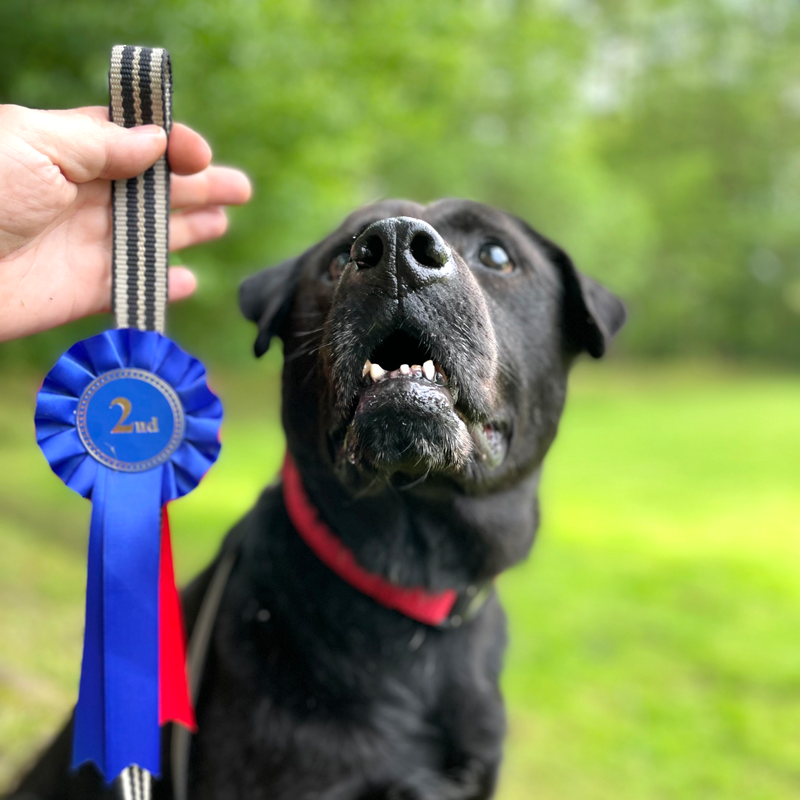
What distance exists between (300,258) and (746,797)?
3068 millimetres

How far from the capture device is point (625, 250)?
26438mm

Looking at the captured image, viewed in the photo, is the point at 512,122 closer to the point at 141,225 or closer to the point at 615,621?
the point at 615,621

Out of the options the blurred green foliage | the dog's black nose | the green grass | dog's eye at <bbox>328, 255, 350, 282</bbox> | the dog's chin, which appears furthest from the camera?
the blurred green foliage

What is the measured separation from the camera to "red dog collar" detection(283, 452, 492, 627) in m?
1.98

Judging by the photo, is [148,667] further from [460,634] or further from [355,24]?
[355,24]

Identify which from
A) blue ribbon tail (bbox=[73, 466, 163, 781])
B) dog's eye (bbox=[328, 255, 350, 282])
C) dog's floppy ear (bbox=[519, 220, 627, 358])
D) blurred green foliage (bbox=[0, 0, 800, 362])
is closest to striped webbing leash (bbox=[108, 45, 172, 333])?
blue ribbon tail (bbox=[73, 466, 163, 781])

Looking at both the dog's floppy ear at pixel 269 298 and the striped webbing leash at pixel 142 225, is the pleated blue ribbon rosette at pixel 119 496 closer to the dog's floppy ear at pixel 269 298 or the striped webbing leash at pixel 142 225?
the striped webbing leash at pixel 142 225

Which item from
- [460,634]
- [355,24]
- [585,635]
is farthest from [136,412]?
[355,24]

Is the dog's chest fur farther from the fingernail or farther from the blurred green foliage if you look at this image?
the blurred green foliage

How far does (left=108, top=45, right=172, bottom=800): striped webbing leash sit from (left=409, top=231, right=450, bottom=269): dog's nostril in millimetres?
601

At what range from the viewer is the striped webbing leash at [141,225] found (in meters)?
1.68

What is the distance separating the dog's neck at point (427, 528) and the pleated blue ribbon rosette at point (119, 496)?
1.41ft

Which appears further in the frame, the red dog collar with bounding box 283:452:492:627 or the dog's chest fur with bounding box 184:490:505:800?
the red dog collar with bounding box 283:452:492:627

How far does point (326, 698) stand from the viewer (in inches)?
74.4
